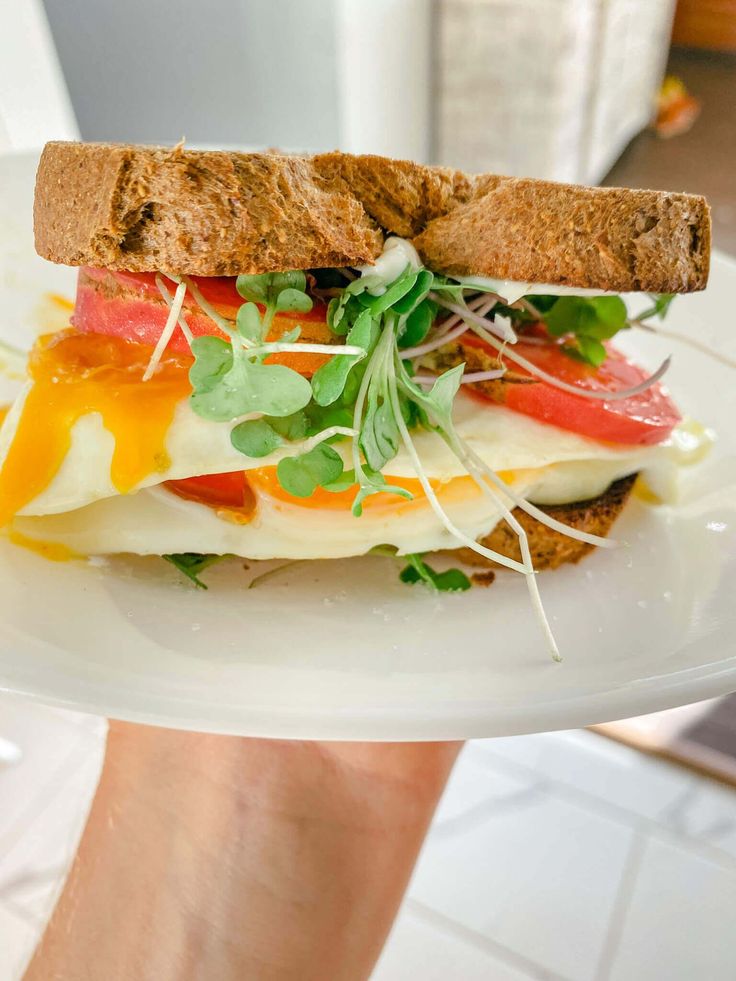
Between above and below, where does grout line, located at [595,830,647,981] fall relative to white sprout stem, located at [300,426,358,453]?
below

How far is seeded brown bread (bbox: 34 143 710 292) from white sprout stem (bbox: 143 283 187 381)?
7 centimetres

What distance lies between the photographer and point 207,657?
0.90 m

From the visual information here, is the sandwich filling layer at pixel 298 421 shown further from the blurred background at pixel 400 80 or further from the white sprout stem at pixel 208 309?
the blurred background at pixel 400 80

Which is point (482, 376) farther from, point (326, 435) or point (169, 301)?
point (169, 301)

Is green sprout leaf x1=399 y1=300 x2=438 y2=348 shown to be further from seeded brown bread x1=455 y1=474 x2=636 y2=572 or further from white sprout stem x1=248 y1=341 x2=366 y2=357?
seeded brown bread x1=455 y1=474 x2=636 y2=572

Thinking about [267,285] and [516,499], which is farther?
[516,499]

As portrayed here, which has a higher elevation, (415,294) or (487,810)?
(415,294)

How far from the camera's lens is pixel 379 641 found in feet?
3.23

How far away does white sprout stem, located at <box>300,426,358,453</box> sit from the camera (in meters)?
0.94

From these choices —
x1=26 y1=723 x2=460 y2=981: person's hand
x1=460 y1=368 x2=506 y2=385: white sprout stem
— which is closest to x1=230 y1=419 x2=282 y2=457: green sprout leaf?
x1=460 y1=368 x2=506 y2=385: white sprout stem

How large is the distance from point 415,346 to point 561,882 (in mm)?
1465

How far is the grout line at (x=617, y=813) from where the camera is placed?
6.17 feet

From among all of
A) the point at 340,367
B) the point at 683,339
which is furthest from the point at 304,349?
the point at 683,339

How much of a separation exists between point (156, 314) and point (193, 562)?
0.35 m
